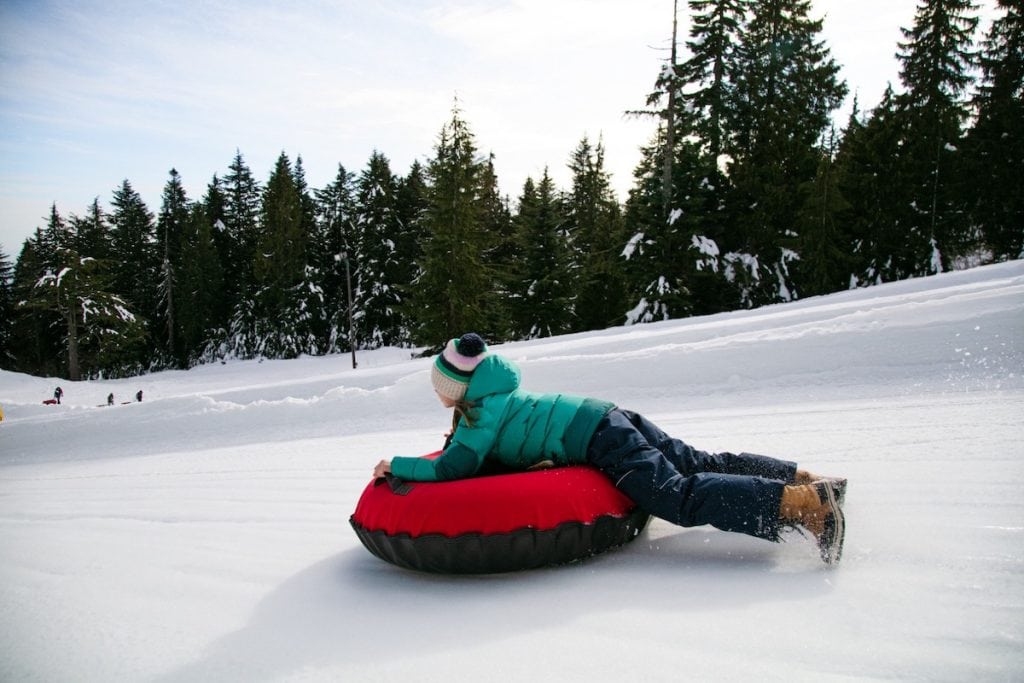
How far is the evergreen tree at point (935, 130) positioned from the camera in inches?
843

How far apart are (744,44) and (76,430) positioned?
24.1m

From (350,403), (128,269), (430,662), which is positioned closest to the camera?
(430,662)

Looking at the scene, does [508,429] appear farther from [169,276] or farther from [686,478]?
[169,276]

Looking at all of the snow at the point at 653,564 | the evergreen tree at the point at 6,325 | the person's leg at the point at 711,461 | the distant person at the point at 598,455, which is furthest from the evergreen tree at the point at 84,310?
the person's leg at the point at 711,461

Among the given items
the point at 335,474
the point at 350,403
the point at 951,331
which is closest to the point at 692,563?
the point at 335,474

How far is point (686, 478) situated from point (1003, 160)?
25039 millimetres

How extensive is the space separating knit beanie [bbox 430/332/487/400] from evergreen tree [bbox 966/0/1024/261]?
23.2 meters

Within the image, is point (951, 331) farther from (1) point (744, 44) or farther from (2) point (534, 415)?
(1) point (744, 44)

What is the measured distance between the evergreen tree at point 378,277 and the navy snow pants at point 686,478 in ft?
111

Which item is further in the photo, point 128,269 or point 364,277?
point 128,269

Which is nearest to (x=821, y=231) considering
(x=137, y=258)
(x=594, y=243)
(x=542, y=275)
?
(x=542, y=275)

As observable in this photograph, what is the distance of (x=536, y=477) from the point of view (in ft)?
9.21

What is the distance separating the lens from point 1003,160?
20.8m

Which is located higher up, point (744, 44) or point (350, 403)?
point (744, 44)
